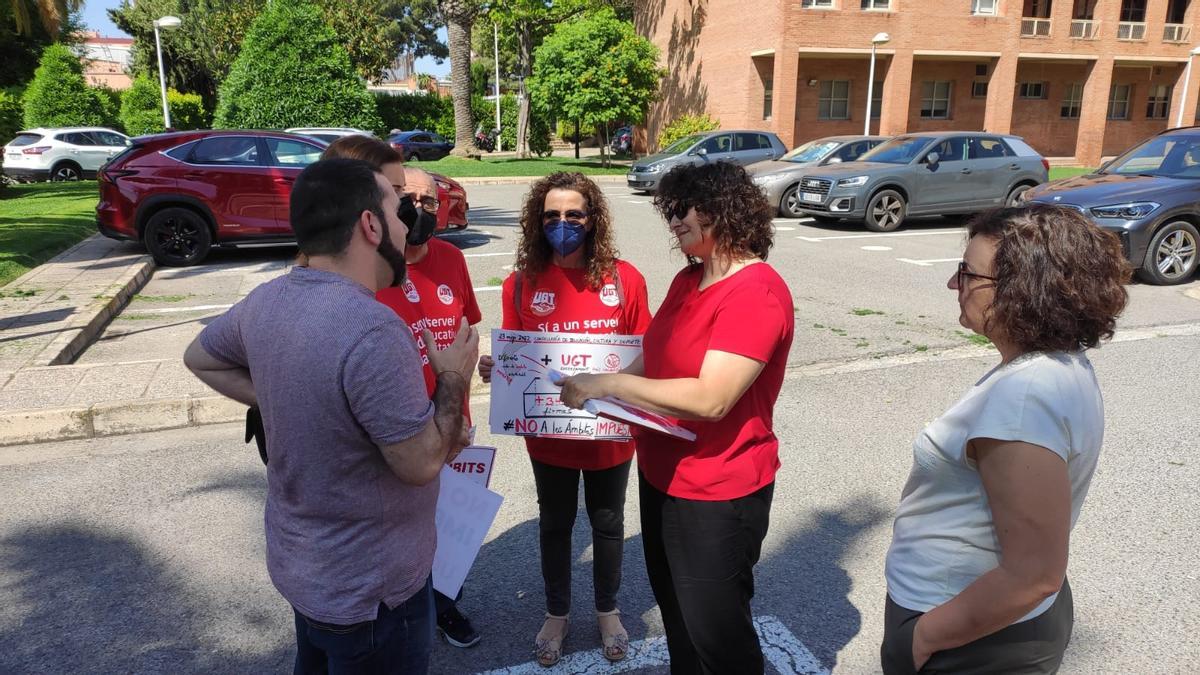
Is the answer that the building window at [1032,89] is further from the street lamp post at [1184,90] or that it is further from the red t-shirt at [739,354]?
the red t-shirt at [739,354]

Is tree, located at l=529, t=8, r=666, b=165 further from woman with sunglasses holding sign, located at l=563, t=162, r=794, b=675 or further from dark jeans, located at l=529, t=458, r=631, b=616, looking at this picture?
woman with sunglasses holding sign, located at l=563, t=162, r=794, b=675

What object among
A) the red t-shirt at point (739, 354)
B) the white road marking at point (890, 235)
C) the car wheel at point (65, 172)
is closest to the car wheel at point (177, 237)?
the white road marking at point (890, 235)

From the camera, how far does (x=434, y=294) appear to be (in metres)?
3.05

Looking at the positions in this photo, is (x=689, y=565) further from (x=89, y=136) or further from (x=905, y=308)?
(x=89, y=136)

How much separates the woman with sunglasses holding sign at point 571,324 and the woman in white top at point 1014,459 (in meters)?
1.39

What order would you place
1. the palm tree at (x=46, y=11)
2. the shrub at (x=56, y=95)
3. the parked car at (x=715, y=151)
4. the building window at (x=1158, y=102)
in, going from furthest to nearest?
the building window at (x=1158, y=102)
the shrub at (x=56, y=95)
the parked car at (x=715, y=151)
the palm tree at (x=46, y=11)

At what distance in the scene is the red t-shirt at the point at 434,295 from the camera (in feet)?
9.68

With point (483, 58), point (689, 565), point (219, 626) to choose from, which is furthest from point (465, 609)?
point (483, 58)

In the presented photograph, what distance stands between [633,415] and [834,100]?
32838mm

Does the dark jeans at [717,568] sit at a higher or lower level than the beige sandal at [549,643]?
higher

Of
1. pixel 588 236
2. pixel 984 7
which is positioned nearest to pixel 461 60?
pixel 984 7

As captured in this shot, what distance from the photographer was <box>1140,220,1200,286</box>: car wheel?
9188mm

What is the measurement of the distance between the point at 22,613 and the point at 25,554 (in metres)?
0.59

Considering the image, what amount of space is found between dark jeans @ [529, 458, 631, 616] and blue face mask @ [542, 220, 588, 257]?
33.0 inches
